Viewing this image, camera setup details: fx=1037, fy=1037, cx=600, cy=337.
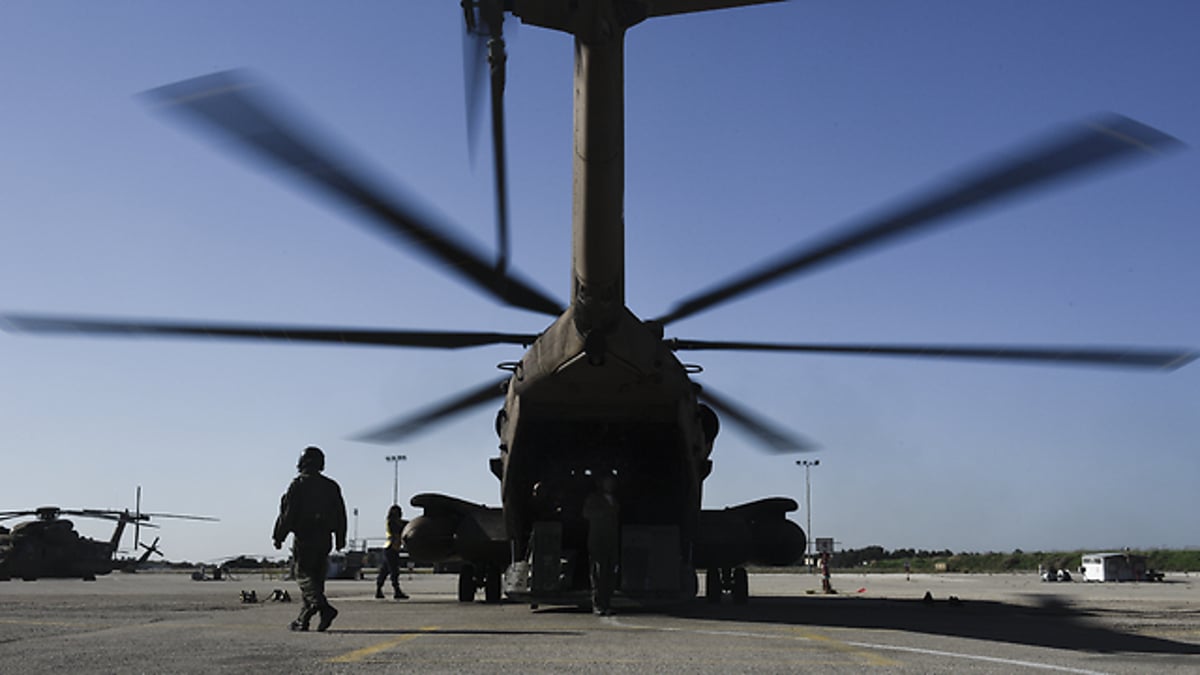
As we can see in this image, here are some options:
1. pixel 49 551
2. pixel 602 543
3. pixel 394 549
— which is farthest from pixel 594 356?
pixel 49 551

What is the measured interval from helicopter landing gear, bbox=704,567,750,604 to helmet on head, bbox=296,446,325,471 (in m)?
7.69

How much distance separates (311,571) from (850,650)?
497cm

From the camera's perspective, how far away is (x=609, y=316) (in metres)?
9.55

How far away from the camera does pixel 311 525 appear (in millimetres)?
9727

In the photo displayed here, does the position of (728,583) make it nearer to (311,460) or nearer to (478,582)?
(478,582)

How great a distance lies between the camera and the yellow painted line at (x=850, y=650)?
21.1 ft

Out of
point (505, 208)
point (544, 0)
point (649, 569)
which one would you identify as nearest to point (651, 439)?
point (649, 569)

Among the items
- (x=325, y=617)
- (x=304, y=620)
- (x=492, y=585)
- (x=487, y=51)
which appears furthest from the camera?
(x=492, y=585)

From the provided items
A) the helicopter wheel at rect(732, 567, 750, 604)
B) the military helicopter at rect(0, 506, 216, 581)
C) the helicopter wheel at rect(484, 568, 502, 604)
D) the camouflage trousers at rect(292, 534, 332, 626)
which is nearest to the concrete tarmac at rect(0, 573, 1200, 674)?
the camouflage trousers at rect(292, 534, 332, 626)

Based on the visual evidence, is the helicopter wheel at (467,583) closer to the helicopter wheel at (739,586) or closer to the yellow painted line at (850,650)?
the helicopter wheel at (739,586)

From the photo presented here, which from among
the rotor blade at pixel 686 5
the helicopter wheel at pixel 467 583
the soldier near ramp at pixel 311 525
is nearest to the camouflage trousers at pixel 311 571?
the soldier near ramp at pixel 311 525

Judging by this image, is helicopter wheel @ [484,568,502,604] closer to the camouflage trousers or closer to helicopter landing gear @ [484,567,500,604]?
helicopter landing gear @ [484,567,500,604]

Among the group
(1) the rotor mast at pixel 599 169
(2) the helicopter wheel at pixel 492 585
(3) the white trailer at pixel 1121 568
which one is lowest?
(3) the white trailer at pixel 1121 568

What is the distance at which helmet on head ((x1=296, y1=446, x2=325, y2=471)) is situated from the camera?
994cm
